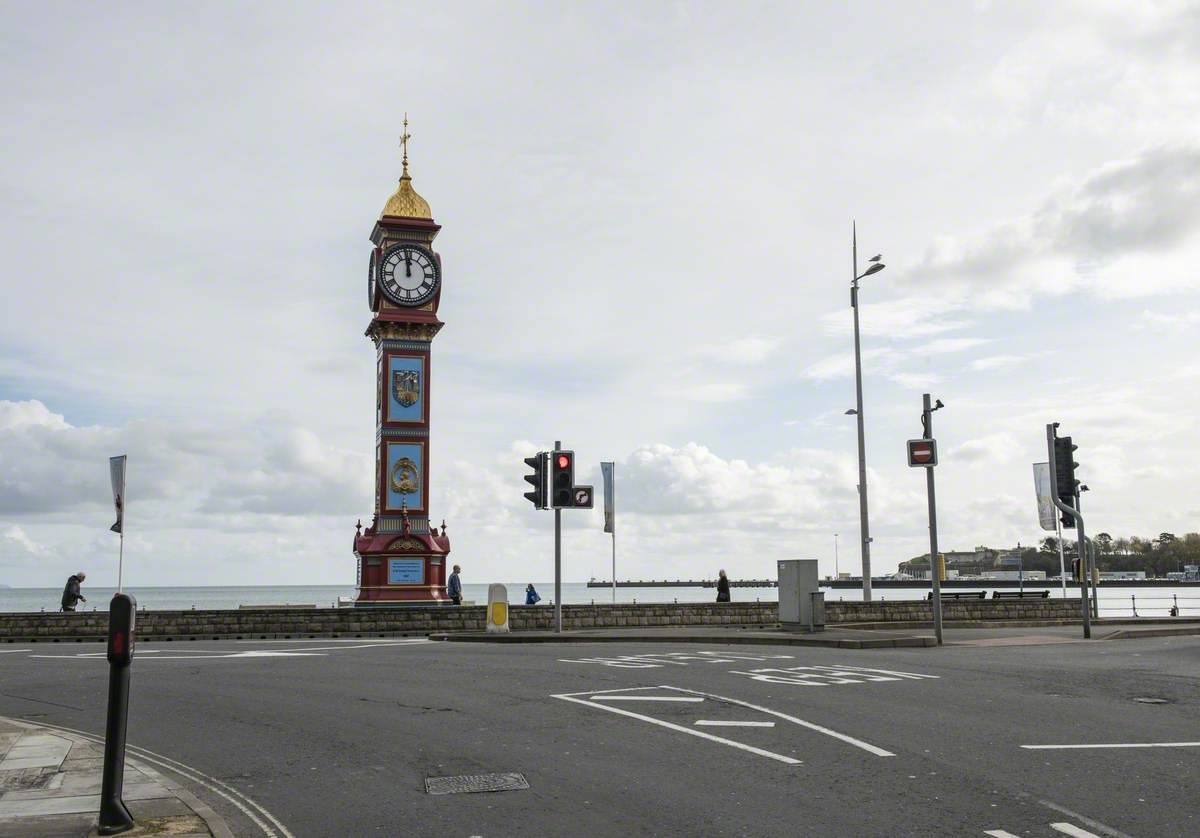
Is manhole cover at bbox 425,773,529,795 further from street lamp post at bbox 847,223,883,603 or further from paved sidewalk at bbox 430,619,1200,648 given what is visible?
street lamp post at bbox 847,223,883,603

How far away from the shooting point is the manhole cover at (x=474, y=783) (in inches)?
321

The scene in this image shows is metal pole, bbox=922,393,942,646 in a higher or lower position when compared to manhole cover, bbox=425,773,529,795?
higher

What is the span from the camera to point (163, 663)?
1828cm

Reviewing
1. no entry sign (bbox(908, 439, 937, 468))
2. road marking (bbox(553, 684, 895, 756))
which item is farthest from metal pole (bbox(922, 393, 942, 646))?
road marking (bbox(553, 684, 895, 756))

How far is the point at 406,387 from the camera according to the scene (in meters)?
40.8

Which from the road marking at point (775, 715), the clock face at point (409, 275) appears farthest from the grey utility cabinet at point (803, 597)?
the clock face at point (409, 275)

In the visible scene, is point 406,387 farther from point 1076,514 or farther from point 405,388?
point 1076,514

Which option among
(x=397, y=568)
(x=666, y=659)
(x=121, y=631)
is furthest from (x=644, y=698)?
(x=397, y=568)

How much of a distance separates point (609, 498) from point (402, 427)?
865 cm

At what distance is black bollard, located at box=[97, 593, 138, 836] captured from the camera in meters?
6.91

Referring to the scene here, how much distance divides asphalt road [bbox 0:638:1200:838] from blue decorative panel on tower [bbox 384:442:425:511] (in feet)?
73.1

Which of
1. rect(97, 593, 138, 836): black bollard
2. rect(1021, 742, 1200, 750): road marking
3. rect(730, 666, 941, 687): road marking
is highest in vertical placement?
rect(97, 593, 138, 836): black bollard

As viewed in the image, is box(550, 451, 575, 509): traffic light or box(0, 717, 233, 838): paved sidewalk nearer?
box(0, 717, 233, 838): paved sidewalk

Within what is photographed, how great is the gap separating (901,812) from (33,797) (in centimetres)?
622
